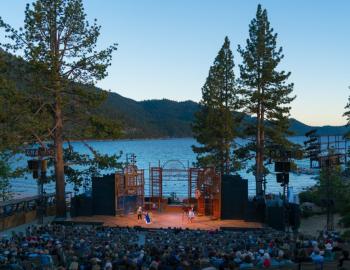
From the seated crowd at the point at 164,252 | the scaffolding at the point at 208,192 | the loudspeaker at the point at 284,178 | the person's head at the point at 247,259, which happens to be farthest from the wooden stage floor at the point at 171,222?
the person's head at the point at 247,259

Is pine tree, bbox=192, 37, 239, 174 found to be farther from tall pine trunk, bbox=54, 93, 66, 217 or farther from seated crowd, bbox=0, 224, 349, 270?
seated crowd, bbox=0, 224, 349, 270

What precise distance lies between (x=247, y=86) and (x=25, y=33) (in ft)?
49.0

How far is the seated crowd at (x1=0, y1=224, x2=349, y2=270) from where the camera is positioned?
411 inches

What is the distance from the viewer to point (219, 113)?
107 ft

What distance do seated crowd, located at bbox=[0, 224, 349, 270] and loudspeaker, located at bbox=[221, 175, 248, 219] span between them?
615 centimetres

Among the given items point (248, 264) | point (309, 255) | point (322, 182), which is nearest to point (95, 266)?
point (248, 264)

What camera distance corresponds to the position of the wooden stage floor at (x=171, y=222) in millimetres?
22562

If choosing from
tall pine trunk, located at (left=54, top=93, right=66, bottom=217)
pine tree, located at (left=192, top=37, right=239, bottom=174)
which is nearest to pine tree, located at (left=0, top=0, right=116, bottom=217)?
tall pine trunk, located at (left=54, top=93, right=66, bottom=217)

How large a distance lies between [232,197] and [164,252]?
12.2 meters

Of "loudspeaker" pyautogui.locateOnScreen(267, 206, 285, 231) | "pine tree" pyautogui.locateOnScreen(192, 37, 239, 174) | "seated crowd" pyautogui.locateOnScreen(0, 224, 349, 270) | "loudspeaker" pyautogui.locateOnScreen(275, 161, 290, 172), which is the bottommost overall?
"loudspeaker" pyautogui.locateOnScreen(267, 206, 285, 231)

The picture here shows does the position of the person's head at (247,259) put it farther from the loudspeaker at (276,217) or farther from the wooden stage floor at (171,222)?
the loudspeaker at (276,217)

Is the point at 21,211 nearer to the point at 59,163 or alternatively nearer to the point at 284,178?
the point at 59,163

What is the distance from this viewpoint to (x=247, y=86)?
31.3 meters

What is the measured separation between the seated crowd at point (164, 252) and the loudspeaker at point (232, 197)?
615cm
